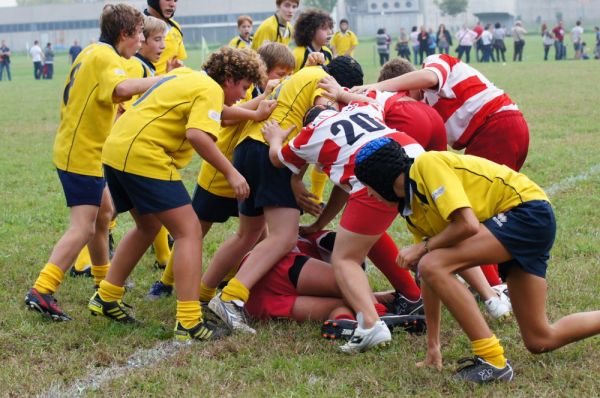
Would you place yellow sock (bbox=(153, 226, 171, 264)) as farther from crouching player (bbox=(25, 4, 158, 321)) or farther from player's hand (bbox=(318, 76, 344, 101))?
player's hand (bbox=(318, 76, 344, 101))

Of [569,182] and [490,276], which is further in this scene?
[569,182]

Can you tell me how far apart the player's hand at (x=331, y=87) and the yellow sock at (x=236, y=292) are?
1.19m

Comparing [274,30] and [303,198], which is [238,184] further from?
[274,30]

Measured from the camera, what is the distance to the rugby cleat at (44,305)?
488cm

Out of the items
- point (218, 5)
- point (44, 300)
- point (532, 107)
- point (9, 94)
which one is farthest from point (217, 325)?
point (218, 5)

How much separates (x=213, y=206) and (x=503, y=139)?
1.80m

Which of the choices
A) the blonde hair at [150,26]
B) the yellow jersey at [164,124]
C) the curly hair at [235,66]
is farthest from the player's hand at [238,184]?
the blonde hair at [150,26]

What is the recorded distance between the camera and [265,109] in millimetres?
4988

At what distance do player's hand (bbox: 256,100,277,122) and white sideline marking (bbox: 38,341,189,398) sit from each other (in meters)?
1.38

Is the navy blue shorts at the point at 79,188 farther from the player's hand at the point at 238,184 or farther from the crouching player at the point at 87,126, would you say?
the player's hand at the point at 238,184

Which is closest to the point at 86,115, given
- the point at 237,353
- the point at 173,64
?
the point at 237,353

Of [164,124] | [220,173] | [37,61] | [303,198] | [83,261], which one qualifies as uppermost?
[164,124]

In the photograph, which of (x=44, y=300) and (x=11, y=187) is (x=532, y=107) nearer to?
(x=11, y=187)

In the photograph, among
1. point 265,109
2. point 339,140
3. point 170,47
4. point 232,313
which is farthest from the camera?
point 170,47
